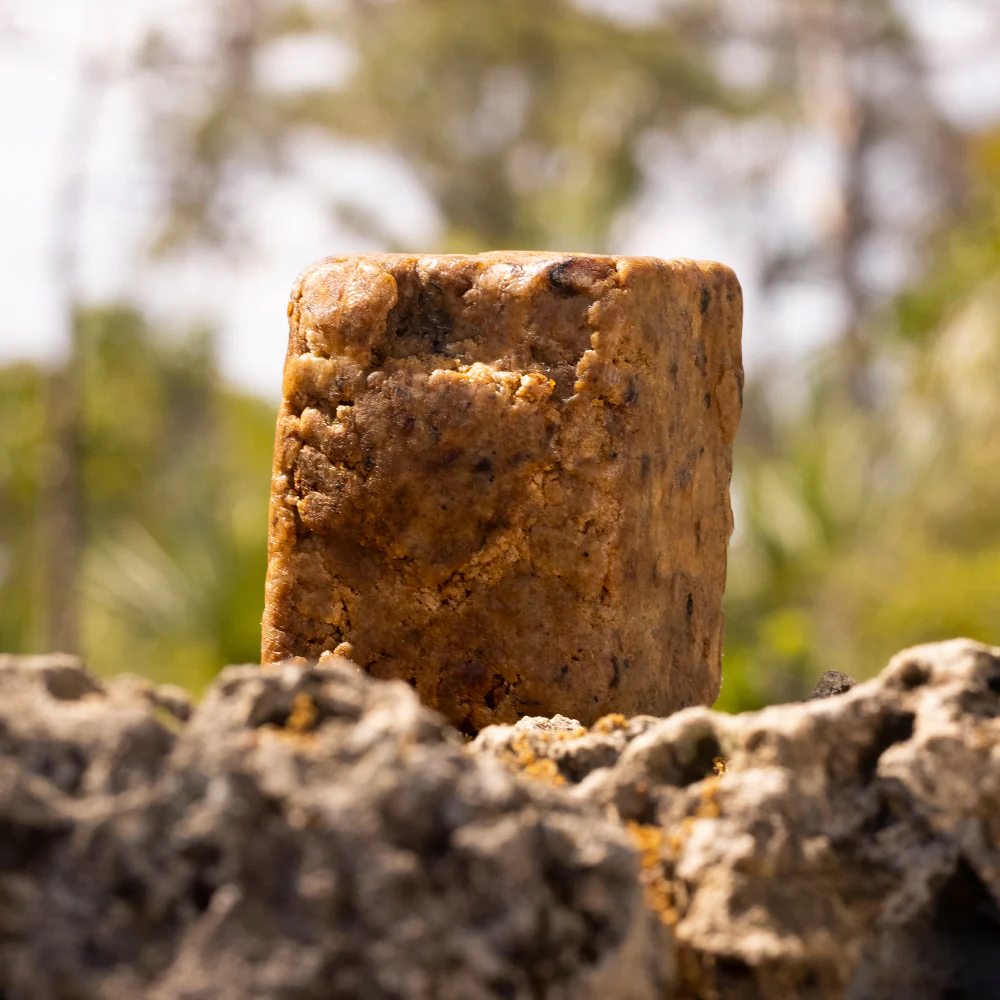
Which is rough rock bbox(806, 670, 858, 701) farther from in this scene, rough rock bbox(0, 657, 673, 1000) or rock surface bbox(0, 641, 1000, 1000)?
rough rock bbox(0, 657, 673, 1000)

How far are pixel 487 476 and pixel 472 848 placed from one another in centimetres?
108

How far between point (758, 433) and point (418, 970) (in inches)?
761

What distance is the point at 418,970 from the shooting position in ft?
5.08

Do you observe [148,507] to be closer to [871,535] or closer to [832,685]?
[871,535]

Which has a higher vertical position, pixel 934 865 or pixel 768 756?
pixel 768 756

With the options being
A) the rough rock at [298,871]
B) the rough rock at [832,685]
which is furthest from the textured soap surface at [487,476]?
the rough rock at [298,871]

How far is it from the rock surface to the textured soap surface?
669 mm

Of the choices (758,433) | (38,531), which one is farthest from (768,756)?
(758,433)

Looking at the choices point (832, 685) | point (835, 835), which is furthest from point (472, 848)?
point (832, 685)

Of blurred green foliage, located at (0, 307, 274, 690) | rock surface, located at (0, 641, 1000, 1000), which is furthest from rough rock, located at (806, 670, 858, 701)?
blurred green foliage, located at (0, 307, 274, 690)

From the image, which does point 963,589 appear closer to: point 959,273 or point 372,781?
point 959,273

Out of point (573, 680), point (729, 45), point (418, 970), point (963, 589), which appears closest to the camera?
point (418, 970)

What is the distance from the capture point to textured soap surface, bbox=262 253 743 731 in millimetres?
2615

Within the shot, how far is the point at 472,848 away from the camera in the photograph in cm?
161
